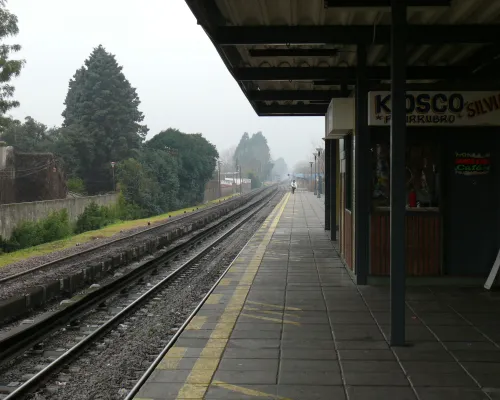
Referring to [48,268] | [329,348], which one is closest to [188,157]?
[48,268]

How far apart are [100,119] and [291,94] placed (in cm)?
4121

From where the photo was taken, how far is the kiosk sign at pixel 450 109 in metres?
7.73

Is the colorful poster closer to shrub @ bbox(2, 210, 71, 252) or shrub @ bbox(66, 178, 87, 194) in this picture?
shrub @ bbox(2, 210, 71, 252)

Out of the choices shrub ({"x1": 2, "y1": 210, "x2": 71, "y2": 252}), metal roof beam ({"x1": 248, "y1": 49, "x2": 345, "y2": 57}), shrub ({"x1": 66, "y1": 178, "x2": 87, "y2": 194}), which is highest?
metal roof beam ({"x1": 248, "y1": 49, "x2": 345, "y2": 57})

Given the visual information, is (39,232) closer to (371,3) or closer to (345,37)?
(345,37)

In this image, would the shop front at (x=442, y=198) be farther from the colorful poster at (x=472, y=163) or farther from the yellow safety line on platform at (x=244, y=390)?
the yellow safety line on platform at (x=244, y=390)

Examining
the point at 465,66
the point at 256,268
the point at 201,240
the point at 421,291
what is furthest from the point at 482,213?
the point at 201,240

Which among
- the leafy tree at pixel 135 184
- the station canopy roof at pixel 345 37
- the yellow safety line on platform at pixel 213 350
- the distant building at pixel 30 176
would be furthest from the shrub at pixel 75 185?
the yellow safety line on platform at pixel 213 350

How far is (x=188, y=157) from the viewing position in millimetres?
56781

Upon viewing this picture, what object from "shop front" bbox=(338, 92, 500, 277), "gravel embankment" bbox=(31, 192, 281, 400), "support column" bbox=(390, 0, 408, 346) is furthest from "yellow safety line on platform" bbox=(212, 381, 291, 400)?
"shop front" bbox=(338, 92, 500, 277)

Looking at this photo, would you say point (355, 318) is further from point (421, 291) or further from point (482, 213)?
point (482, 213)

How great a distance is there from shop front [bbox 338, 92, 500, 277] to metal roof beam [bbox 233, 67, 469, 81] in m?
1.79

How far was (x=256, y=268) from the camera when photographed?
10.8 m

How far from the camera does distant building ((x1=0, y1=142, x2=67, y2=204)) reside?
3716cm
